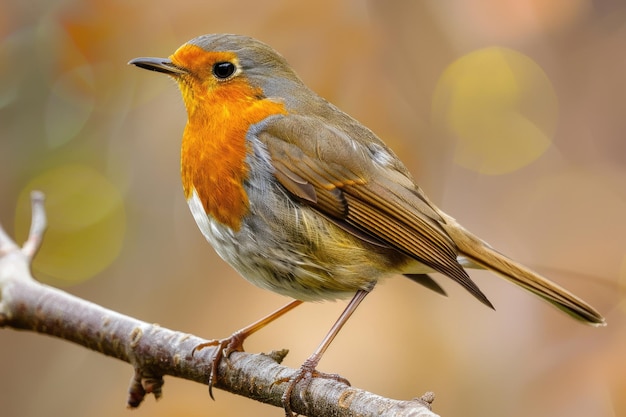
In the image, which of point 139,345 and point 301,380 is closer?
point 301,380

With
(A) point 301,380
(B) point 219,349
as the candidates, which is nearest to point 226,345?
(B) point 219,349

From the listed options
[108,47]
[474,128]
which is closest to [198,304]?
[108,47]

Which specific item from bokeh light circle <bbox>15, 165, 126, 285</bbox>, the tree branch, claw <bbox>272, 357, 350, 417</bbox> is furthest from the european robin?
bokeh light circle <bbox>15, 165, 126, 285</bbox>

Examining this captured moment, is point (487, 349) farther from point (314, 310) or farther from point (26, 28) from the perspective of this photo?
point (26, 28)

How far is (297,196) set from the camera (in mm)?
3043

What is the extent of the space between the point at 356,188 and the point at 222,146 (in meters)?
0.51

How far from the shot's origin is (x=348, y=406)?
90.6 inches

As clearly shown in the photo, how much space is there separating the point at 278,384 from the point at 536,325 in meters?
1.06

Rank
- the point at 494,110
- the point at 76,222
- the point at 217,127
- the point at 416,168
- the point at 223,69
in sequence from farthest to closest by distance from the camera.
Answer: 1. the point at 76,222
2. the point at 494,110
3. the point at 416,168
4. the point at 223,69
5. the point at 217,127

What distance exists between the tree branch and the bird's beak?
0.73m

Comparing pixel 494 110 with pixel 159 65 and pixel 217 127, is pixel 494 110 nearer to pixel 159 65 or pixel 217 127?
pixel 217 127

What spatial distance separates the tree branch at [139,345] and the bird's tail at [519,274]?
90 cm

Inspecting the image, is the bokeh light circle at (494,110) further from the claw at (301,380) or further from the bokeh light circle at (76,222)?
the bokeh light circle at (76,222)

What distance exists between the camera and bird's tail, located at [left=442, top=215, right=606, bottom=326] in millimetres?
2988
